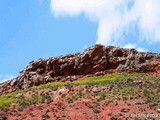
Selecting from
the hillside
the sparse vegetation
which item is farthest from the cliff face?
the sparse vegetation

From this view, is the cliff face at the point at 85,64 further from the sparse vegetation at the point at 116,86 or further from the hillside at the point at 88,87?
the sparse vegetation at the point at 116,86

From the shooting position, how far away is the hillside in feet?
128

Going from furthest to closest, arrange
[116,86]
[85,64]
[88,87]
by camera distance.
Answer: [85,64], [88,87], [116,86]

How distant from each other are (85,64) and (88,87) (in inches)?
443

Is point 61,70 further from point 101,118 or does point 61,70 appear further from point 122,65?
point 101,118

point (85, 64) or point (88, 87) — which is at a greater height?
point (85, 64)

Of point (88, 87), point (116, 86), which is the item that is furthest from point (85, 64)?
point (116, 86)

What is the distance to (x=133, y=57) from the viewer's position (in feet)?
189

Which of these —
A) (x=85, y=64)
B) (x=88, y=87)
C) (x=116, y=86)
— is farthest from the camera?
(x=85, y=64)

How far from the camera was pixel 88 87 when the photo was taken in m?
47.8

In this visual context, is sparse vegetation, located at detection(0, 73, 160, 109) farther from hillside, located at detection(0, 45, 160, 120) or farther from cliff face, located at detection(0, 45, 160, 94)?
cliff face, located at detection(0, 45, 160, 94)

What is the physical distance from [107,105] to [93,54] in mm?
19535

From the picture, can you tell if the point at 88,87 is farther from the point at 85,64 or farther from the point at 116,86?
the point at 85,64

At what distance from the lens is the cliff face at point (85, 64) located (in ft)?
189
